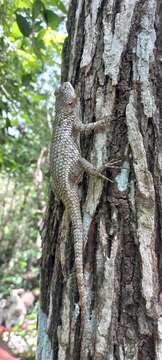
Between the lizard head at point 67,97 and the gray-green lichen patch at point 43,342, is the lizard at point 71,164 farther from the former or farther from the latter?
the gray-green lichen patch at point 43,342

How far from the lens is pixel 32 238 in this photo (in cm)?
1054

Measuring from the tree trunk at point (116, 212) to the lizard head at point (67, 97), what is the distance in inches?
2.3

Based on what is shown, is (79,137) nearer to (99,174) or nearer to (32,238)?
(99,174)

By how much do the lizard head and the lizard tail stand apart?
35 cm

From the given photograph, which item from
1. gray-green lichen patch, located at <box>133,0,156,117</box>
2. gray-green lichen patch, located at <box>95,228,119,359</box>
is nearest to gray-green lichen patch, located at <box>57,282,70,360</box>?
gray-green lichen patch, located at <box>95,228,119,359</box>

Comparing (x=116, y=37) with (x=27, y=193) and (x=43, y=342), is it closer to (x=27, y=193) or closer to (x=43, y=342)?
(x=43, y=342)

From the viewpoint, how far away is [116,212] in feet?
4.82

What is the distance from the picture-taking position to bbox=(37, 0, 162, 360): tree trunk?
4.59 feet

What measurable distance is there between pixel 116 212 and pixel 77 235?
147 mm

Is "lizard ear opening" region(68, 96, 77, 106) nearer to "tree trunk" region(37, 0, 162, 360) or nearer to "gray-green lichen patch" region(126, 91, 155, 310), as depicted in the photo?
"tree trunk" region(37, 0, 162, 360)

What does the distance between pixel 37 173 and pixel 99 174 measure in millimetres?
7800

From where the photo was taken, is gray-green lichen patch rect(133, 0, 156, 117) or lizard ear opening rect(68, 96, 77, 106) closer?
gray-green lichen patch rect(133, 0, 156, 117)

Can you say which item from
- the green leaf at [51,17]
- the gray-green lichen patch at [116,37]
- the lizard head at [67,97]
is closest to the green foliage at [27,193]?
the green leaf at [51,17]

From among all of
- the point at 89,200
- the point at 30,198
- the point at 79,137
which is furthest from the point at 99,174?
the point at 30,198
